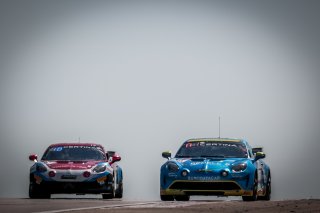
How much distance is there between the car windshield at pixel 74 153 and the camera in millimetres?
26781

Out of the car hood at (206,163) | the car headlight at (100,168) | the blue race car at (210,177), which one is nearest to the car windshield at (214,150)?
the blue race car at (210,177)

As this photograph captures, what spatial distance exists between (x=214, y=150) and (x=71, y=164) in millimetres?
3456

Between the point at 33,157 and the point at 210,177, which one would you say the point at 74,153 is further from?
the point at 210,177

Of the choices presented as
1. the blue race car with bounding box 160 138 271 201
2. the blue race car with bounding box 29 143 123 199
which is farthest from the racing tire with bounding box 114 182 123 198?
the blue race car with bounding box 160 138 271 201

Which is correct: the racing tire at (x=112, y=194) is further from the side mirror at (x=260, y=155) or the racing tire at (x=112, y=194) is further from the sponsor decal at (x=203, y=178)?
the side mirror at (x=260, y=155)

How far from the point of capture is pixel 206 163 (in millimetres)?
23734

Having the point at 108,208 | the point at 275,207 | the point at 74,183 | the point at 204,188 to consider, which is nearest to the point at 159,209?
the point at 108,208

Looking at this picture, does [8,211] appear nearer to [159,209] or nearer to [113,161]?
[159,209]

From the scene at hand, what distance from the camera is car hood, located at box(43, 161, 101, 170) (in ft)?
84.3

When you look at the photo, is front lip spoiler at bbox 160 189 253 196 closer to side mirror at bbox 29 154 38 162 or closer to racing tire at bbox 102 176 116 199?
racing tire at bbox 102 176 116 199

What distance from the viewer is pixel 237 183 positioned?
77.4 ft

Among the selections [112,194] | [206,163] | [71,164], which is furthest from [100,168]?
[206,163]

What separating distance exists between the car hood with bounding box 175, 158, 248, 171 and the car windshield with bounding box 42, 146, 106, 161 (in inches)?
138

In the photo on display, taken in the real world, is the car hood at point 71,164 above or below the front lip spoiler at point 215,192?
above
